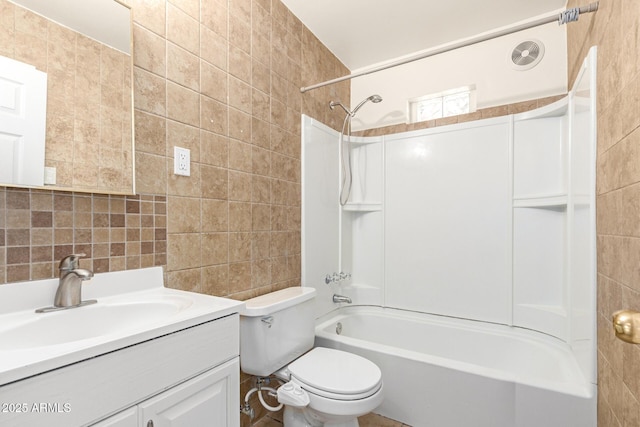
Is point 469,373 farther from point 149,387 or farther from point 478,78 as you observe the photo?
point 478,78

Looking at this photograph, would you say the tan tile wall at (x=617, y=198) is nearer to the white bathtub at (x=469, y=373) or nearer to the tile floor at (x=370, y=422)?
the white bathtub at (x=469, y=373)

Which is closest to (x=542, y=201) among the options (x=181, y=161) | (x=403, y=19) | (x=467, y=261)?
(x=467, y=261)

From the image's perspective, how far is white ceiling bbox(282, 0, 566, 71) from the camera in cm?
192

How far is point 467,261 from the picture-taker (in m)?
2.21

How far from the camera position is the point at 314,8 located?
6.45ft

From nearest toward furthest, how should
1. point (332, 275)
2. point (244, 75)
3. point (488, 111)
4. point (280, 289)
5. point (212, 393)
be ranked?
point (212, 393), point (244, 75), point (280, 289), point (488, 111), point (332, 275)

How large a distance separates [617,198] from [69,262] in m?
1.83

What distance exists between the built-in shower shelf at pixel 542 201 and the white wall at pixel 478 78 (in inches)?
27.6

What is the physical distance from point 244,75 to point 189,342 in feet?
4.44

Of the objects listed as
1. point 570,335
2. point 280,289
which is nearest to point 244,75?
point 280,289

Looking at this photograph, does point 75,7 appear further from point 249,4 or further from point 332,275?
point 332,275

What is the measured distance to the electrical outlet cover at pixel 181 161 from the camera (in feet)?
4.24

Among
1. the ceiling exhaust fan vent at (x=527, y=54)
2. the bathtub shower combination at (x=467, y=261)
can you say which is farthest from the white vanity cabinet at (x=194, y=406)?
the ceiling exhaust fan vent at (x=527, y=54)

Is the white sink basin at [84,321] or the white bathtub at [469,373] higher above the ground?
the white sink basin at [84,321]
